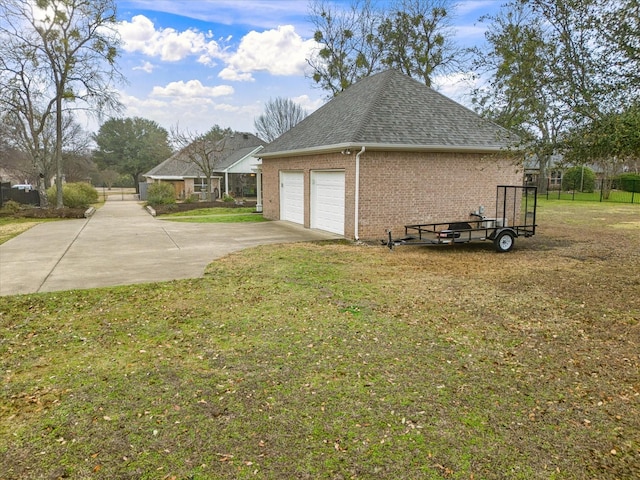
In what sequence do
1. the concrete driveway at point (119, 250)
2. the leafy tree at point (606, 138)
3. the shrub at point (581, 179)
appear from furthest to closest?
1. the shrub at point (581, 179)
2. the concrete driveway at point (119, 250)
3. the leafy tree at point (606, 138)

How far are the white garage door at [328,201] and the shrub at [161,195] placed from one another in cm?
1466

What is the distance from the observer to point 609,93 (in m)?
7.33

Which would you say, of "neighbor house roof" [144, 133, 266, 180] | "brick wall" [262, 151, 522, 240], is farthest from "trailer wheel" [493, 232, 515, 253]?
"neighbor house roof" [144, 133, 266, 180]

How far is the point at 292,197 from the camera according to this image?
17453 millimetres

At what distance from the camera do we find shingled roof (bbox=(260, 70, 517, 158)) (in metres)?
12.7

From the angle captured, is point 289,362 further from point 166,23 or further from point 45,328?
point 166,23

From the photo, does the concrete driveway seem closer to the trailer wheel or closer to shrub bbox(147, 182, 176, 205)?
the trailer wheel

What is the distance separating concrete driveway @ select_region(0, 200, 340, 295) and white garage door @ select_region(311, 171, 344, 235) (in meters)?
0.45

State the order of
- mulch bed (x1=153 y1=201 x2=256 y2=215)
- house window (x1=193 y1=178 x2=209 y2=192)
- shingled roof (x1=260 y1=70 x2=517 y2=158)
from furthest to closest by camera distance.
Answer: house window (x1=193 y1=178 x2=209 y2=192)
mulch bed (x1=153 y1=201 x2=256 y2=215)
shingled roof (x1=260 y1=70 x2=517 y2=158)

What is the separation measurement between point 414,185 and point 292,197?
5.79 meters

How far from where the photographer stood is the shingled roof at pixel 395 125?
1271cm

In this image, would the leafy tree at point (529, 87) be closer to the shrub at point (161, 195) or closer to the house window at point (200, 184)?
the shrub at point (161, 195)

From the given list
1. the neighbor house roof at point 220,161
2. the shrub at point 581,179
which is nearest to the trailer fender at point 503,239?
the neighbor house roof at point 220,161

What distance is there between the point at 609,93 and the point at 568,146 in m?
1.03
